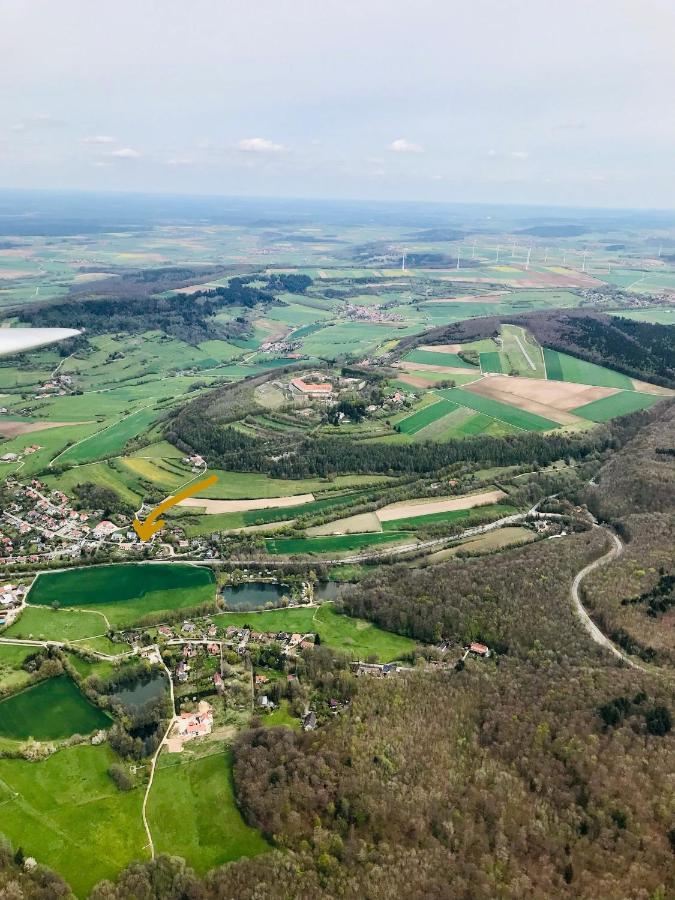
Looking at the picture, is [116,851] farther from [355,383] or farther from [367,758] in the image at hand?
[355,383]

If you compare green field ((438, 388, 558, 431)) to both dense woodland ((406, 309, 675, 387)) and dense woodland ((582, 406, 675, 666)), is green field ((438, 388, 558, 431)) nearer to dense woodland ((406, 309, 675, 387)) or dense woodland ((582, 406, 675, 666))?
dense woodland ((582, 406, 675, 666))

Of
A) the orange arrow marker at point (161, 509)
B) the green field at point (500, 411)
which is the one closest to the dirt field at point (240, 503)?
the orange arrow marker at point (161, 509)

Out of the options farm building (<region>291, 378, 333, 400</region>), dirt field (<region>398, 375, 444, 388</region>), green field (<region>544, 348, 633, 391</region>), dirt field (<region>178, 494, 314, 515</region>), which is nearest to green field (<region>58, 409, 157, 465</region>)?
dirt field (<region>178, 494, 314, 515</region>)

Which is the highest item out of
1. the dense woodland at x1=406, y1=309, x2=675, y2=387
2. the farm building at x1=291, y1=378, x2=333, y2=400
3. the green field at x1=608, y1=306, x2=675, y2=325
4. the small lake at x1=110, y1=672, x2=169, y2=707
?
the green field at x1=608, y1=306, x2=675, y2=325

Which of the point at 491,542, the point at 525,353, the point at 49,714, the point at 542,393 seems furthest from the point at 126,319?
the point at 49,714

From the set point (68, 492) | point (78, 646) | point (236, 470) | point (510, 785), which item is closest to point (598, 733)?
point (510, 785)

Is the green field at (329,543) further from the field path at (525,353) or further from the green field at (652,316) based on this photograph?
the green field at (652,316)

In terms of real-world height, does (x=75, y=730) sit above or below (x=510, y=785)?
below
